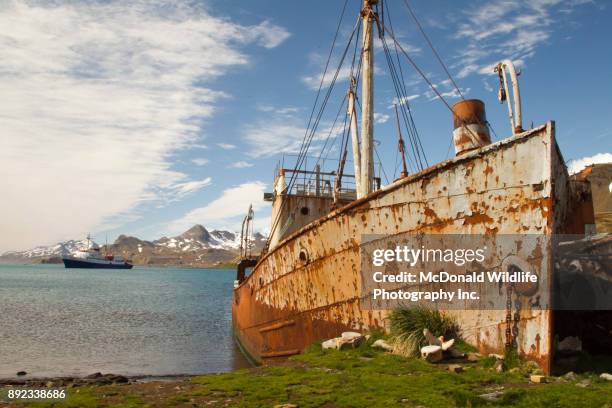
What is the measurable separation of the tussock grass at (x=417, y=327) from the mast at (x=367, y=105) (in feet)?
11.4

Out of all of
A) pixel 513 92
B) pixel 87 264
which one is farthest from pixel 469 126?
pixel 87 264

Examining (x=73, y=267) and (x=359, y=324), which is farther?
(x=73, y=267)

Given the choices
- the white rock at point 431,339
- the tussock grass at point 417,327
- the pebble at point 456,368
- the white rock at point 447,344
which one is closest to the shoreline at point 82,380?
the tussock grass at point 417,327

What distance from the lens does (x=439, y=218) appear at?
766 centimetres

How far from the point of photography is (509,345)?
21.5ft

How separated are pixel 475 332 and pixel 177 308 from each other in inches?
1264

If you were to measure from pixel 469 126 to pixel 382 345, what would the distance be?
442 centimetres

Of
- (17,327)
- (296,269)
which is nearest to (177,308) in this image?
(17,327)

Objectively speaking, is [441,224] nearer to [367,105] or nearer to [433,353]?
[433,353]

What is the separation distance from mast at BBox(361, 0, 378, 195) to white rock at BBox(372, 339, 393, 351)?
12.0 ft

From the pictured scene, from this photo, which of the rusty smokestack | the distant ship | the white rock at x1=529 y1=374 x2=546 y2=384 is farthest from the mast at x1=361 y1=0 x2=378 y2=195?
the distant ship

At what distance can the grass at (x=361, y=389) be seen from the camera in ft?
17.0

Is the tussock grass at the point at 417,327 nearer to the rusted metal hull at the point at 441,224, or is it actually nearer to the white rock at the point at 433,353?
the rusted metal hull at the point at 441,224

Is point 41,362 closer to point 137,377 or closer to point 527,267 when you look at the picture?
point 137,377
